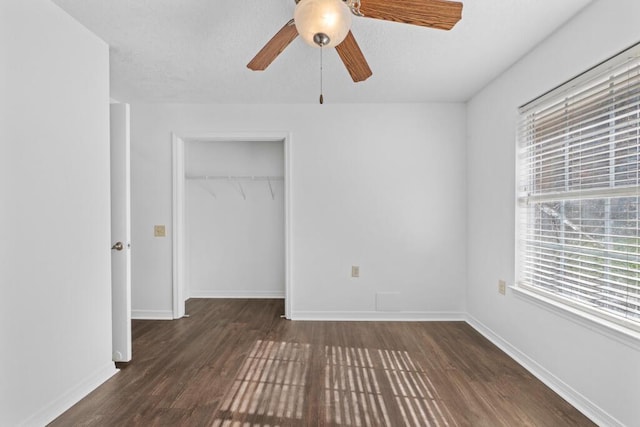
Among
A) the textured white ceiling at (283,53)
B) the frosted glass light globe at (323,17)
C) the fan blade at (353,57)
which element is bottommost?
the frosted glass light globe at (323,17)

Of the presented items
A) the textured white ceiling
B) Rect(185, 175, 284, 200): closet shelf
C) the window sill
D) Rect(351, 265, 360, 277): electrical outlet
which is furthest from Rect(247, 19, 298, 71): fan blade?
Rect(185, 175, 284, 200): closet shelf

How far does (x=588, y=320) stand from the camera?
1874 mm

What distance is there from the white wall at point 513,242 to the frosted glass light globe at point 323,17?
152 cm

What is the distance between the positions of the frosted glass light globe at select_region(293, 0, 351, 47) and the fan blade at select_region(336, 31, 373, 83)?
0.23 m

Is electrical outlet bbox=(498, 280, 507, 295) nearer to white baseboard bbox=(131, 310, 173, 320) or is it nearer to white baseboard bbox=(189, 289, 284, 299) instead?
white baseboard bbox=(189, 289, 284, 299)

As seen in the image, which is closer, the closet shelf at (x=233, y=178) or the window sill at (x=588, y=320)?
the window sill at (x=588, y=320)

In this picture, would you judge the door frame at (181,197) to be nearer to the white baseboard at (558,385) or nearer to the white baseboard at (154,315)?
the white baseboard at (154,315)

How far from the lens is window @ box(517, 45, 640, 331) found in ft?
5.60

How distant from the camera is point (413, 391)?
2162 millimetres

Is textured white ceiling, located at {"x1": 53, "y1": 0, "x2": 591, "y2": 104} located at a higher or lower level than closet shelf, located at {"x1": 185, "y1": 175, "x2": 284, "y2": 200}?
higher

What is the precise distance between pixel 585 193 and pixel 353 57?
1.64 metres

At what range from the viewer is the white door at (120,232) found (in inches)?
98.1

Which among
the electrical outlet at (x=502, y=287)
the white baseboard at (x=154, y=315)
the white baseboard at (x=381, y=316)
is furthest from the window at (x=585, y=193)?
the white baseboard at (x=154, y=315)

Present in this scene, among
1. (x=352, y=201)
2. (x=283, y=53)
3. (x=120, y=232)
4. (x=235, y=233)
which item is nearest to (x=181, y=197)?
(x=235, y=233)
